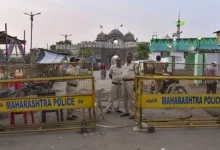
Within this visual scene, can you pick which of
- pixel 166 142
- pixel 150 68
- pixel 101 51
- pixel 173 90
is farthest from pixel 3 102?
pixel 101 51

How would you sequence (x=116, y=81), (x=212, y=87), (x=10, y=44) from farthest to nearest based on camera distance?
(x=10, y=44)
(x=116, y=81)
(x=212, y=87)

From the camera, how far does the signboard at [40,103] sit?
5730 mm

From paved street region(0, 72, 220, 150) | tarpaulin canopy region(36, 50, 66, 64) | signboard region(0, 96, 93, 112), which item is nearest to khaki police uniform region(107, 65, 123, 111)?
paved street region(0, 72, 220, 150)

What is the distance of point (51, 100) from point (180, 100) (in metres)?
2.97

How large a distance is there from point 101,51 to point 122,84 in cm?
7251

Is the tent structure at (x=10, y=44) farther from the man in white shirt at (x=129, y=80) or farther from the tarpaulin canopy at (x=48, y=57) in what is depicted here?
the man in white shirt at (x=129, y=80)

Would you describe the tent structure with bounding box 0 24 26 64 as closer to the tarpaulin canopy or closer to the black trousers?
the tarpaulin canopy

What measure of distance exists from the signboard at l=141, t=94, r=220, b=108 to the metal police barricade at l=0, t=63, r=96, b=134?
131 centimetres

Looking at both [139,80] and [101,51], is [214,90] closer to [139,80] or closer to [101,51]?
[139,80]

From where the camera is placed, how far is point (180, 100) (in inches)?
238

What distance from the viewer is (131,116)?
23.4 feet

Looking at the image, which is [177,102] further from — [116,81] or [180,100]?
[116,81]

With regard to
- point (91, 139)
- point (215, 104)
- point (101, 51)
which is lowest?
point (91, 139)

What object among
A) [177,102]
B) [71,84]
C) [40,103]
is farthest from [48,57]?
[177,102]
